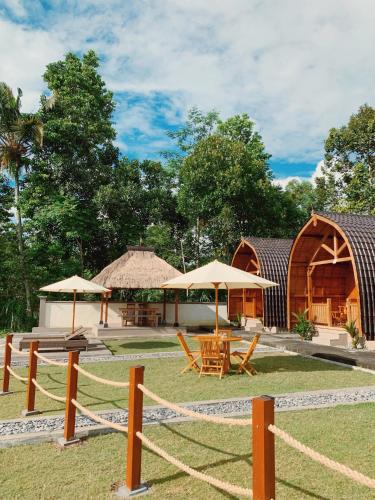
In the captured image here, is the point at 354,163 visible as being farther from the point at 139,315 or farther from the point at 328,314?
the point at 139,315

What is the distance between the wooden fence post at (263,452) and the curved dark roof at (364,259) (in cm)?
1067

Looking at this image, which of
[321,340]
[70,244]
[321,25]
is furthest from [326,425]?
[70,244]

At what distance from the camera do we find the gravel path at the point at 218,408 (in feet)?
15.8

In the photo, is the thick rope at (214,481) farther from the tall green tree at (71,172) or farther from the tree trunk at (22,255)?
the tall green tree at (71,172)

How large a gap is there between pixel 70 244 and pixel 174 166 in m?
11.7

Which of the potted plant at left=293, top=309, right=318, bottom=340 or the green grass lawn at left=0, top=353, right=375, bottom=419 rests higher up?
the potted plant at left=293, top=309, right=318, bottom=340

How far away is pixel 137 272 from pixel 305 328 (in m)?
7.72

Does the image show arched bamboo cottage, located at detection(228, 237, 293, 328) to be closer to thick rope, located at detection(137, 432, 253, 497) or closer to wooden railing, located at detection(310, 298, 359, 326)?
wooden railing, located at detection(310, 298, 359, 326)

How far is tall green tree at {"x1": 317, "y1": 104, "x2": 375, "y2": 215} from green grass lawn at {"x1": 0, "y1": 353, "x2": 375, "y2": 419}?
19952 mm

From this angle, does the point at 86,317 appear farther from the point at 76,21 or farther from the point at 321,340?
the point at 76,21

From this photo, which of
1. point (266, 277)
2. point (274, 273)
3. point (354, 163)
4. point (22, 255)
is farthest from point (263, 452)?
Answer: point (354, 163)

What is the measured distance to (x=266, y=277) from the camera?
1798cm

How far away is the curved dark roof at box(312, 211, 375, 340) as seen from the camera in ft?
38.9

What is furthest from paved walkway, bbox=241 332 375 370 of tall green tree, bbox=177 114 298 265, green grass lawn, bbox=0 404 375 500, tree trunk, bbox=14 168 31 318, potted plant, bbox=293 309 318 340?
tall green tree, bbox=177 114 298 265
